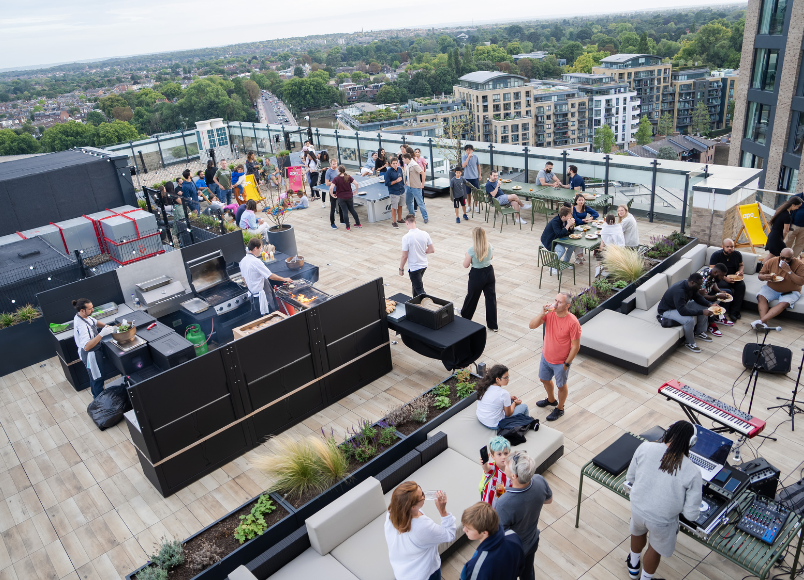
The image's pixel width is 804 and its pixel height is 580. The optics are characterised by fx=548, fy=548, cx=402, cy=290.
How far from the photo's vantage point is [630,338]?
7.45 m

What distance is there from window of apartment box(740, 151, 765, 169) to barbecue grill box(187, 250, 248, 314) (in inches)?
Result: 1139

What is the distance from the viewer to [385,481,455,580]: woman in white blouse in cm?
342

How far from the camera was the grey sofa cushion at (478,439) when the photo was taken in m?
5.40

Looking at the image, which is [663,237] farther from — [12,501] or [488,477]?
[12,501]

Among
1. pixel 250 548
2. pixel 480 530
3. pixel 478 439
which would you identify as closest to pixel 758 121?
pixel 478 439

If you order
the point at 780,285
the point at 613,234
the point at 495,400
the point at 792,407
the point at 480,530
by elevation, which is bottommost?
the point at 792,407

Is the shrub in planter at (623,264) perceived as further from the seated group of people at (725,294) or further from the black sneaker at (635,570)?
the black sneaker at (635,570)

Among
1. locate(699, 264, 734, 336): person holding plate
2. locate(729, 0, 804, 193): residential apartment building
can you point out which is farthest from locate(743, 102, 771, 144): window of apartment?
locate(699, 264, 734, 336): person holding plate

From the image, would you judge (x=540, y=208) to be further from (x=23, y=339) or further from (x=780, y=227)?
(x=23, y=339)

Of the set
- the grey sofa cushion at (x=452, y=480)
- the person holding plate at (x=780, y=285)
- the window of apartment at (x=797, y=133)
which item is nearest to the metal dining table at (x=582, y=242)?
the person holding plate at (x=780, y=285)

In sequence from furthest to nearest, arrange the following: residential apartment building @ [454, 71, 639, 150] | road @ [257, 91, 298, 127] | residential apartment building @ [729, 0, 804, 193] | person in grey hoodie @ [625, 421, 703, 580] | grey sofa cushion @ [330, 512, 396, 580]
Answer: residential apartment building @ [454, 71, 639, 150] → road @ [257, 91, 298, 127] → residential apartment building @ [729, 0, 804, 193] → grey sofa cushion @ [330, 512, 396, 580] → person in grey hoodie @ [625, 421, 703, 580]

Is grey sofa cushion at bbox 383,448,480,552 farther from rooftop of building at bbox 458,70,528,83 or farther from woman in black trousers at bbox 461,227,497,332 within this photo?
rooftop of building at bbox 458,70,528,83

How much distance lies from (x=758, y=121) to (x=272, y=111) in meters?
124

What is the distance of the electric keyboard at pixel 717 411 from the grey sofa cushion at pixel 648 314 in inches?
97.9
